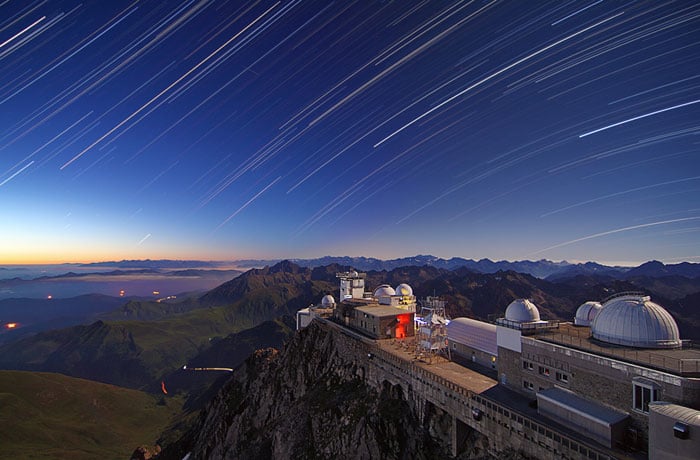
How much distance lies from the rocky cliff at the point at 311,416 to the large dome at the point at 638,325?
44.3 feet

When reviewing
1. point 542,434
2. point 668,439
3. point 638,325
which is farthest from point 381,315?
point 668,439

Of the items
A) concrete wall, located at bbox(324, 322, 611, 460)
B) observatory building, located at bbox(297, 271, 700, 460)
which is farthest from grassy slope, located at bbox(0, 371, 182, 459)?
observatory building, located at bbox(297, 271, 700, 460)

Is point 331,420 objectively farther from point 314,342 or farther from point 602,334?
point 602,334

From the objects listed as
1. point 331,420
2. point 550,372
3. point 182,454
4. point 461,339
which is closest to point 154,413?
point 182,454

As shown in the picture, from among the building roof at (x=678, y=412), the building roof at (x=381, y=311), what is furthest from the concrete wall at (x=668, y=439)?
the building roof at (x=381, y=311)

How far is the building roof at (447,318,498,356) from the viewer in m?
40.5

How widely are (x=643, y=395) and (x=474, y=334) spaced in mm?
22126

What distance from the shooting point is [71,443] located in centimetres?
11694

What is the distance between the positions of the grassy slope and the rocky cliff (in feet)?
210

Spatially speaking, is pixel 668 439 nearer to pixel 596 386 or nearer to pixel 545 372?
pixel 596 386

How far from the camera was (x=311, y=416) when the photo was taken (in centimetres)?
4419

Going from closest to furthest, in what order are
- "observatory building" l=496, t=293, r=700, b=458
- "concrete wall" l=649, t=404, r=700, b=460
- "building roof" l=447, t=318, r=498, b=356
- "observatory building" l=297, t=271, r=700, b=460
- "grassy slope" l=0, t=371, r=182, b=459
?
"concrete wall" l=649, t=404, r=700, b=460
"observatory building" l=297, t=271, r=700, b=460
"observatory building" l=496, t=293, r=700, b=458
"building roof" l=447, t=318, r=498, b=356
"grassy slope" l=0, t=371, r=182, b=459

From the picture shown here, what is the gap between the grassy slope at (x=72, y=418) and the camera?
112 m

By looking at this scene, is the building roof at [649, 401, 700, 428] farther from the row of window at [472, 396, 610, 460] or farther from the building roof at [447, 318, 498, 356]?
the building roof at [447, 318, 498, 356]
